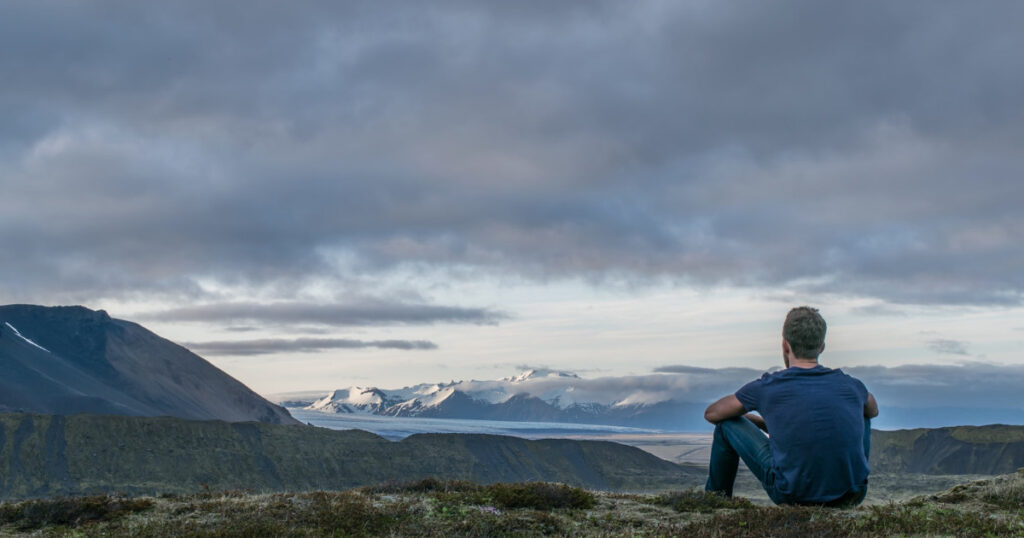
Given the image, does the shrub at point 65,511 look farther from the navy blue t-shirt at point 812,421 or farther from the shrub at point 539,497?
the navy blue t-shirt at point 812,421

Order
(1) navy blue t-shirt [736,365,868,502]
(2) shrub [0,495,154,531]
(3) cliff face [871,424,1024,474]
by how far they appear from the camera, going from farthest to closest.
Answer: (3) cliff face [871,424,1024,474] < (2) shrub [0,495,154,531] < (1) navy blue t-shirt [736,365,868,502]

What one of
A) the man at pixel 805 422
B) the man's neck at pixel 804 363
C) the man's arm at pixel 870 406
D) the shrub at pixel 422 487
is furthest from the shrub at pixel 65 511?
the man's arm at pixel 870 406

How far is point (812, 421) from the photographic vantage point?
833 cm

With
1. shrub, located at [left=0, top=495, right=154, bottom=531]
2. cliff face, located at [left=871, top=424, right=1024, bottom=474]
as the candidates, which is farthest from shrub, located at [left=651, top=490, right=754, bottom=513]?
cliff face, located at [left=871, top=424, right=1024, bottom=474]

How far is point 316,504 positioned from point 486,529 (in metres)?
3.19

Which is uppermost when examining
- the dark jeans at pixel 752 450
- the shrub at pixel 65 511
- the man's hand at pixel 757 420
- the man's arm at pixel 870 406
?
the man's arm at pixel 870 406

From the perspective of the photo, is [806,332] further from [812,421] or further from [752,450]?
[752,450]

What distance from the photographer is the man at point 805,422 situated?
27.4 ft

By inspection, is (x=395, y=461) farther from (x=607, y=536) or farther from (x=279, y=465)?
(x=607, y=536)

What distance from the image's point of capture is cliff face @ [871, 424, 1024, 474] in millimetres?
159250

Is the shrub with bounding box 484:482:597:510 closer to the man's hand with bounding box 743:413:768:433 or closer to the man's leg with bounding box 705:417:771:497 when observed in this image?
the man's leg with bounding box 705:417:771:497

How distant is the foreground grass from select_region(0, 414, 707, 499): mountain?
353ft

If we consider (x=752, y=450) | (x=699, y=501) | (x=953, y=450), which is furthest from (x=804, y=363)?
(x=953, y=450)

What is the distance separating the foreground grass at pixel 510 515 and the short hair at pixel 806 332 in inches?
73.1
